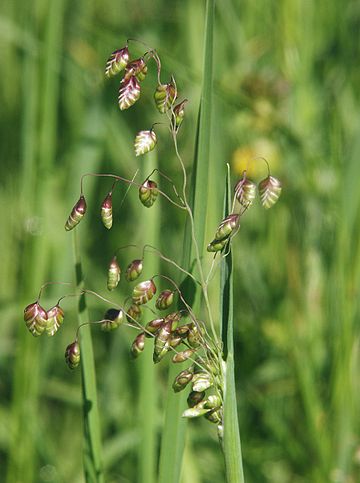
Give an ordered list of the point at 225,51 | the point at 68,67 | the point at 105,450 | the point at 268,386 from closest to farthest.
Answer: the point at 105,450 < the point at 268,386 < the point at 68,67 < the point at 225,51

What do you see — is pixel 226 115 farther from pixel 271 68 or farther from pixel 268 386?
pixel 268 386

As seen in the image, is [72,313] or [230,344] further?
[72,313]

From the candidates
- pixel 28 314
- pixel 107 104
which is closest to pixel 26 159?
pixel 107 104

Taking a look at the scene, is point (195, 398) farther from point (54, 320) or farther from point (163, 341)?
point (54, 320)

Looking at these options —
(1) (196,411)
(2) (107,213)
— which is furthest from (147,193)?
(1) (196,411)

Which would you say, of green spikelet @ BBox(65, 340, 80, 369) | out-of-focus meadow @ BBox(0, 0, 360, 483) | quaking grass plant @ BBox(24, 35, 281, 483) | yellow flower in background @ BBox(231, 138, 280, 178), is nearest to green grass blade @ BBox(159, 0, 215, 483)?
quaking grass plant @ BBox(24, 35, 281, 483)
